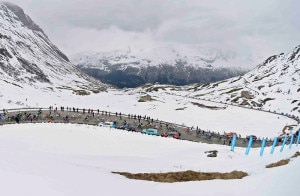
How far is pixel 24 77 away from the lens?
193 metres

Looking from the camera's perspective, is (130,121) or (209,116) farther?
(209,116)

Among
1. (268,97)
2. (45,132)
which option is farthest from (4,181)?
(268,97)

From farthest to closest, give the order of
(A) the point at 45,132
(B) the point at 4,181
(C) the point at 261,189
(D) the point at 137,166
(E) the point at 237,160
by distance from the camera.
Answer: (A) the point at 45,132, (E) the point at 237,160, (D) the point at 137,166, (C) the point at 261,189, (B) the point at 4,181

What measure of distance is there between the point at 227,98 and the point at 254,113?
7514 centimetres

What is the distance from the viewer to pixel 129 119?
267 feet

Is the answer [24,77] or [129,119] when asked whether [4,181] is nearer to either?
[129,119]

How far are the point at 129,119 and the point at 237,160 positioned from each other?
A: 51264mm

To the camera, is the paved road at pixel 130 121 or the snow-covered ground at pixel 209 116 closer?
the paved road at pixel 130 121

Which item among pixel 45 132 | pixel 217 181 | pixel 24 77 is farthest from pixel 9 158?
pixel 24 77

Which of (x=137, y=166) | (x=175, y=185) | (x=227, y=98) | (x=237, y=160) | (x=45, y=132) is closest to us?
(x=175, y=185)

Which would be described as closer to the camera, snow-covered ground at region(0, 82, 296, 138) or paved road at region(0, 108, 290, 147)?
paved road at region(0, 108, 290, 147)

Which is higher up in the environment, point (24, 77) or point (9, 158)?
point (24, 77)

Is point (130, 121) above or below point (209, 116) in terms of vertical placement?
below

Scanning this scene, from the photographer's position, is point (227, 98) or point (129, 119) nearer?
point (129, 119)
